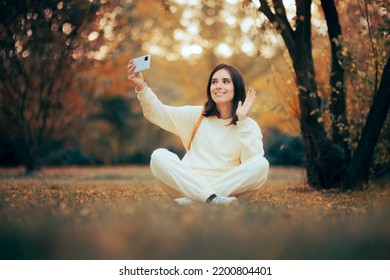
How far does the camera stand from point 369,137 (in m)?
5.37

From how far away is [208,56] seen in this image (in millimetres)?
21703

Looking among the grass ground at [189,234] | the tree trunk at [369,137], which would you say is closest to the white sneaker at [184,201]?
the grass ground at [189,234]

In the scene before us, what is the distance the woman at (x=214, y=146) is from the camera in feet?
13.7

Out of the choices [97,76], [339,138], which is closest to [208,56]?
[97,76]

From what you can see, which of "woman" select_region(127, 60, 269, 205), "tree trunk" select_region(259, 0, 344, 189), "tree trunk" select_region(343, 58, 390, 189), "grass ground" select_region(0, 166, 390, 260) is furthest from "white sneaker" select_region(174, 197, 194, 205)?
"tree trunk" select_region(259, 0, 344, 189)

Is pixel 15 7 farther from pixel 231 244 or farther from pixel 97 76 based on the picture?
pixel 97 76

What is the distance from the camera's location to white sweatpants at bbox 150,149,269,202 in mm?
4137

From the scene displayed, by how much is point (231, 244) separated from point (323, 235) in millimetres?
551

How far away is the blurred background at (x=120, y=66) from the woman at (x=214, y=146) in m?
1.42

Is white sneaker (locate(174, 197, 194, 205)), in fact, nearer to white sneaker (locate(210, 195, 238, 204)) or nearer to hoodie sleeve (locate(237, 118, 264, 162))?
white sneaker (locate(210, 195, 238, 204))

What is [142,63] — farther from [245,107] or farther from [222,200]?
[222,200]

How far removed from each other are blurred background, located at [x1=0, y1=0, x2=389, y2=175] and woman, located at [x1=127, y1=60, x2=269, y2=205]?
1.42 metres

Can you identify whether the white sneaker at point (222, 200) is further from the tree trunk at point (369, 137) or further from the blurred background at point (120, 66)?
the blurred background at point (120, 66)

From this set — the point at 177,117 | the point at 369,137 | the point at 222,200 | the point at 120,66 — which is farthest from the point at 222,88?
the point at 120,66
